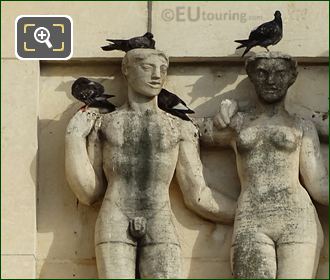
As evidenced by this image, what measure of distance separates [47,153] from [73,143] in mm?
464

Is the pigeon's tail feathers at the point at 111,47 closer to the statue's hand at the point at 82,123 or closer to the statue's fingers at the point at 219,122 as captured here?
the statue's hand at the point at 82,123

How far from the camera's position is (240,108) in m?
17.2

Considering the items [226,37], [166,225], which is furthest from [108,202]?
[226,37]

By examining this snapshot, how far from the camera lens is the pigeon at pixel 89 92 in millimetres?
17094

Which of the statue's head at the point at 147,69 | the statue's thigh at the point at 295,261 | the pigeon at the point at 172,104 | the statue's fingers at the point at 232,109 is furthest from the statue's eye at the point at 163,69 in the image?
the statue's thigh at the point at 295,261

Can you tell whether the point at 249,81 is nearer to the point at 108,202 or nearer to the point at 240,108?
the point at 240,108

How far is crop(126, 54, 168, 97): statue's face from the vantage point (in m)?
A: 17.0

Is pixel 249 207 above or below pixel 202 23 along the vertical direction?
below

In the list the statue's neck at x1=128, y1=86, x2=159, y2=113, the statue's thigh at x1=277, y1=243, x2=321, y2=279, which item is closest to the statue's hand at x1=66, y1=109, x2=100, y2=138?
the statue's neck at x1=128, y1=86, x2=159, y2=113

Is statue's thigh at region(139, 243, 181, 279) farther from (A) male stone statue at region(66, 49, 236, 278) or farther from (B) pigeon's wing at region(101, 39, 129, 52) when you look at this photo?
(B) pigeon's wing at region(101, 39, 129, 52)

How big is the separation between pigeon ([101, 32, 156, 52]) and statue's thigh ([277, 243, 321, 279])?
5.96ft

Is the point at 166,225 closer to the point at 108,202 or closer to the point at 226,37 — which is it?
the point at 108,202

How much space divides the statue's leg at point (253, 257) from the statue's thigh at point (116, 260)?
74 cm

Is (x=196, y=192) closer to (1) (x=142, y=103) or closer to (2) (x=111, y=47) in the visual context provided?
(1) (x=142, y=103)
